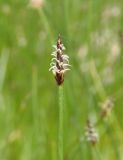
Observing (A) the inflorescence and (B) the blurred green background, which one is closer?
(A) the inflorescence

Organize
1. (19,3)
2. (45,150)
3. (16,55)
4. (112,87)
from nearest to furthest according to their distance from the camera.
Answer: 1. (45,150)
2. (112,87)
3. (16,55)
4. (19,3)

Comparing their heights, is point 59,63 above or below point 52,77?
below

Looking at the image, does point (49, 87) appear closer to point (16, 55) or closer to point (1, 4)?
point (16, 55)

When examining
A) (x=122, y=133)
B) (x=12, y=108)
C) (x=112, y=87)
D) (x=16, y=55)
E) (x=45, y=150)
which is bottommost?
(x=45, y=150)

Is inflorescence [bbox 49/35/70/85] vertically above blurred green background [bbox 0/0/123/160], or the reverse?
blurred green background [bbox 0/0/123/160]

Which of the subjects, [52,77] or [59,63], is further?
[52,77]

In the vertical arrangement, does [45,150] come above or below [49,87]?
below

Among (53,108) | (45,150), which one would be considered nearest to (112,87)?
(53,108)

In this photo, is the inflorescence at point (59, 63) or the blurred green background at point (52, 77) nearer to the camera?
the inflorescence at point (59, 63)
